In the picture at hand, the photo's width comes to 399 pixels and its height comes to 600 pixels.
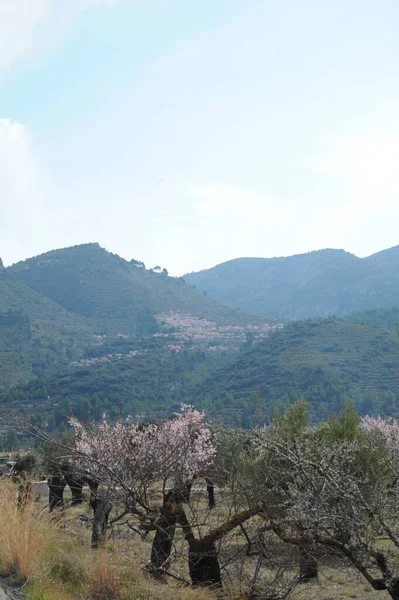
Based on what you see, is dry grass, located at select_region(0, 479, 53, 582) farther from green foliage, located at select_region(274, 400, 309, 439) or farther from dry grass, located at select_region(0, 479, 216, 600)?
green foliage, located at select_region(274, 400, 309, 439)

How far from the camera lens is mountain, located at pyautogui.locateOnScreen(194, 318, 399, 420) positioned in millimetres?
110312

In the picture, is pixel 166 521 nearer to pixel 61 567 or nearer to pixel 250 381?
pixel 61 567

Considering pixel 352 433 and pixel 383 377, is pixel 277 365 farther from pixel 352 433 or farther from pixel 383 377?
pixel 352 433

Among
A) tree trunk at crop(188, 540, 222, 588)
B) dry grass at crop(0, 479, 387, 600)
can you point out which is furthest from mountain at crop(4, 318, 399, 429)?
dry grass at crop(0, 479, 387, 600)

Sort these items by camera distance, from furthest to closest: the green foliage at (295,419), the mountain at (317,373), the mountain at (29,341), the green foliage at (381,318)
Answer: the green foliage at (381,318) < the mountain at (29,341) < the mountain at (317,373) < the green foliage at (295,419)

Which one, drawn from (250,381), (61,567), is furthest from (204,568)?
(250,381)

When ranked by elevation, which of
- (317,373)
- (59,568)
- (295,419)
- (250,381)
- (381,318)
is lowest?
(317,373)

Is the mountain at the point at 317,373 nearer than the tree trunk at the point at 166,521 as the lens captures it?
No

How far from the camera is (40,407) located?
374 feet

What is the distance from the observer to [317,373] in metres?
126

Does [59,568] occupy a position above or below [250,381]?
above

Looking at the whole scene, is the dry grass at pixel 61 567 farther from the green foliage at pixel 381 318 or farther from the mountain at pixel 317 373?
the green foliage at pixel 381 318

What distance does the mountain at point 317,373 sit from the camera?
110m

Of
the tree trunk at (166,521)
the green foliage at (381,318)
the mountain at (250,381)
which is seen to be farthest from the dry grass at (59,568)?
the green foliage at (381,318)
